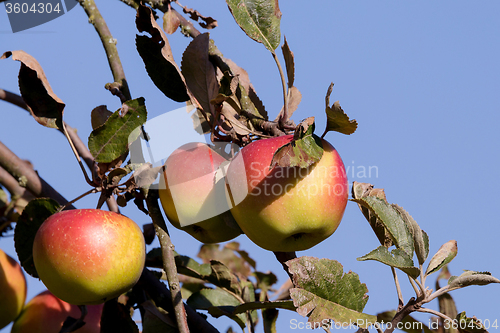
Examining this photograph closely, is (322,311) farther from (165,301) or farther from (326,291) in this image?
(165,301)

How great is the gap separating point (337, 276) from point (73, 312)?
3.35 ft

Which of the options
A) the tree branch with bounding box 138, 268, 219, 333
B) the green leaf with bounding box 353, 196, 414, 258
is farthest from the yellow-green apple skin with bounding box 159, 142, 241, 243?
the green leaf with bounding box 353, 196, 414, 258

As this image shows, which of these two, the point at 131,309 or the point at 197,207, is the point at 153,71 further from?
the point at 131,309

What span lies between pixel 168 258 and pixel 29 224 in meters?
0.41

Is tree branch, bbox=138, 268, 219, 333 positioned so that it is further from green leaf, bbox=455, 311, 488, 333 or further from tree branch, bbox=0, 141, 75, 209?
green leaf, bbox=455, 311, 488, 333

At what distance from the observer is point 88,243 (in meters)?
1.02

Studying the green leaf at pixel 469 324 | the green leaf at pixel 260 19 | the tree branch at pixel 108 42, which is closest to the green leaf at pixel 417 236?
the green leaf at pixel 469 324

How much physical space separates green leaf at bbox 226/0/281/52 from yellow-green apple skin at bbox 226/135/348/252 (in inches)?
9.4

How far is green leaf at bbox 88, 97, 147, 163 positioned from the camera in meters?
1.11

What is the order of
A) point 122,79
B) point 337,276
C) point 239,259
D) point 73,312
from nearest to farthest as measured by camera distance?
point 337,276
point 122,79
point 73,312
point 239,259

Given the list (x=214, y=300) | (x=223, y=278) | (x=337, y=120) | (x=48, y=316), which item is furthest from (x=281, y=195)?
(x=48, y=316)

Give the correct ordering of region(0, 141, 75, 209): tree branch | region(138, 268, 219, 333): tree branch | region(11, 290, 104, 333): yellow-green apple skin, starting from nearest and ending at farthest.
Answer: region(138, 268, 219, 333): tree branch → region(0, 141, 75, 209): tree branch → region(11, 290, 104, 333): yellow-green apple skin

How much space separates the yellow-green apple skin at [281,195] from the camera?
3.23 ft

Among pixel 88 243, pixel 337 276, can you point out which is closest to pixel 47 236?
pixel 88 243
